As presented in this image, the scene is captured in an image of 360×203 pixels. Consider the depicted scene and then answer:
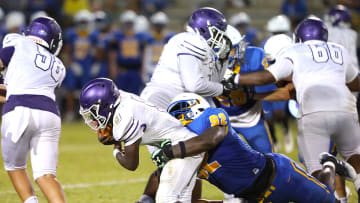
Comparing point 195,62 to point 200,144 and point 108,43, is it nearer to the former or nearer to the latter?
point 200,144

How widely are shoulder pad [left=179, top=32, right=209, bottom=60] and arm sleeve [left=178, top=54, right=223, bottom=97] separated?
0.03 m

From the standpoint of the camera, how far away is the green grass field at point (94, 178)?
5.79 m

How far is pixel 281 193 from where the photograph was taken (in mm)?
4059

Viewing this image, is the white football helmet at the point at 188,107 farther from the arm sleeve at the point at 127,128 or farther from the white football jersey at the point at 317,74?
the white football jersey at the point at 317,74

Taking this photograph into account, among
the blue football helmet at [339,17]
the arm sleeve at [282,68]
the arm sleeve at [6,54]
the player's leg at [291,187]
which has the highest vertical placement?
the arm sleeve at [6,54]

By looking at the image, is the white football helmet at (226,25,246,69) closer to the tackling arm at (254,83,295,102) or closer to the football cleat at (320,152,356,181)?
the tackling arm at (254,83,295,102)

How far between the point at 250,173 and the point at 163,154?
59 cm

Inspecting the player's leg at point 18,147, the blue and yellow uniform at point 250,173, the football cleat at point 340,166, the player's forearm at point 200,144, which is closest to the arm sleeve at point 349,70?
the football cleat at point 340,166

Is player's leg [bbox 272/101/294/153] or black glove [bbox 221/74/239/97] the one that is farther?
player's leg [bbox 272/101/294/153]

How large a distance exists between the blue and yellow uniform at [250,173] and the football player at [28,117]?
1.17 m

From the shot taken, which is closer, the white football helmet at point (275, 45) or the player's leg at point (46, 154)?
the player's leg at point (46, 154)

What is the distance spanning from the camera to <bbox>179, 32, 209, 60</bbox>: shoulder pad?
495 cm

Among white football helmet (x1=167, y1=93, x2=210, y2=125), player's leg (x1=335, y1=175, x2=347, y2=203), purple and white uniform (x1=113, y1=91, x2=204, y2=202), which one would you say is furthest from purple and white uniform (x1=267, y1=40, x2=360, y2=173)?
purple and white uniform (x1=113, y1=91, x2=204, y2=202)

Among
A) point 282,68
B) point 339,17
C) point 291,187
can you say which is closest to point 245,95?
point 282,68
